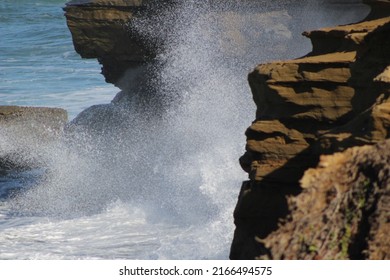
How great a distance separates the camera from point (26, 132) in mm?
16766

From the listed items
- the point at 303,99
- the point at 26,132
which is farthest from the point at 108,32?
the point at 303,99

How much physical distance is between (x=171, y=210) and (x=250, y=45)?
423 cm

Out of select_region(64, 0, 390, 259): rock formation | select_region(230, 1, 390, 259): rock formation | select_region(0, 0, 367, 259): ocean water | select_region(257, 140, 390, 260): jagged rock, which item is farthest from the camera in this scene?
select_region(0, 0, 367, 259): ocean water

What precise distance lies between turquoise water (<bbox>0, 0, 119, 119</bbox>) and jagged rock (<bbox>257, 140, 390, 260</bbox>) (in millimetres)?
15394

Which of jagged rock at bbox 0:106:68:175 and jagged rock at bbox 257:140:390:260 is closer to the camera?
jagged rock at bbox 257:140:390:260

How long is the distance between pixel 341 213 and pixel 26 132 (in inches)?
479

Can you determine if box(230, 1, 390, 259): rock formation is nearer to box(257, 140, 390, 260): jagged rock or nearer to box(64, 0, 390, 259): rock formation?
box(64, 0, 390, 259): rock formation

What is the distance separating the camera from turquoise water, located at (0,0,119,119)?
74.2ft

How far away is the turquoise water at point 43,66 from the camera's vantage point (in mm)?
22628

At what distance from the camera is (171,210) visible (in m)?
12.4

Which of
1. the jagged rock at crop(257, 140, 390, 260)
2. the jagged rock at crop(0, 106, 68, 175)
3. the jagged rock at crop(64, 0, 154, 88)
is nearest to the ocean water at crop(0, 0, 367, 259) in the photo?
the jagged rock at crop(0, 106, 68, 175)

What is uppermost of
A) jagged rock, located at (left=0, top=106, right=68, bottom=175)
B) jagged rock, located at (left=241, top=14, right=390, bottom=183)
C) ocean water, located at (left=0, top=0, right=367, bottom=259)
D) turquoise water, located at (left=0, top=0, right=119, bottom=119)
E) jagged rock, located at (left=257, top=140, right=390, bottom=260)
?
jagged rock, located at (left=257, top=140, right=390, bottom=260)

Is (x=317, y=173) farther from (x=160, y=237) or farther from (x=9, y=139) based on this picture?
(x=9, y=139)
